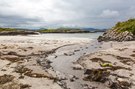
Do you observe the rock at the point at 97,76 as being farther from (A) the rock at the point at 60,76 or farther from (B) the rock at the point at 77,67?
(B) the rock at the point at 77,67

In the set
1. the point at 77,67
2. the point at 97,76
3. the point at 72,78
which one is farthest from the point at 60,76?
the point at 77,67

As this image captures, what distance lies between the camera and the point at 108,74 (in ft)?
117

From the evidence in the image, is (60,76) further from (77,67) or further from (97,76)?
(77,67)

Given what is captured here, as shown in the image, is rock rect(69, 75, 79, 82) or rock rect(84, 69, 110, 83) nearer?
rock rect(84, 69, 110, 83)

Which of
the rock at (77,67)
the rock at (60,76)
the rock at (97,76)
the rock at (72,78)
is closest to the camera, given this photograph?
the rock at (97,76)

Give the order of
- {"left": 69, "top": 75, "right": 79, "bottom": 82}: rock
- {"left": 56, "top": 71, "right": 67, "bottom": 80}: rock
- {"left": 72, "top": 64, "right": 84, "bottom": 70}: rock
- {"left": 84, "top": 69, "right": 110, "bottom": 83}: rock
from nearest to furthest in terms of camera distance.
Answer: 1. {"left": 84, "top": 69, "right": 110, "bottom": 83}: rock
2. {"left": 69, "top": 75, "right": 79, "bottom": 82}: rock
3. {"left": 56, "top": 71, "right": 67, "bottom": 80}: rock
4. {"left": 72, "top": 64, "right": 84, "bottom": 70}: rock

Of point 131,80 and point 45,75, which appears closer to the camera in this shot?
point 131,80

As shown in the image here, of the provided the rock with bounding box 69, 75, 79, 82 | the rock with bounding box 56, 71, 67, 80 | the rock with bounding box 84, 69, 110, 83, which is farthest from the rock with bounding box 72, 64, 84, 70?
the rock with bounding box 69, 75, 79, 82

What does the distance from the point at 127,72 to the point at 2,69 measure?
66.1 feet

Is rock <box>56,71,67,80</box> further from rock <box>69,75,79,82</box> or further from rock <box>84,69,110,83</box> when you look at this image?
rock <box>84,69,110,83</box>

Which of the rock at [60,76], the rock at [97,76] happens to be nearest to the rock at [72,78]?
the rock at [60,76]

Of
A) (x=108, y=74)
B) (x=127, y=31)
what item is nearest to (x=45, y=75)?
(x=108, y=74)

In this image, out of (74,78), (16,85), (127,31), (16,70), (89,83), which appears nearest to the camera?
(16,85)

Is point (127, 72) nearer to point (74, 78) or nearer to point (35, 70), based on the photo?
point (74, 78)
